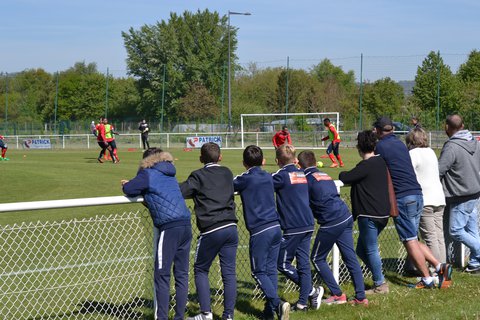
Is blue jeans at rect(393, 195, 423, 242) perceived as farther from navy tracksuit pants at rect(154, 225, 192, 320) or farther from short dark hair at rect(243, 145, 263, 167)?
navy tracksuit pants at rect(154, 225, 192, 320)

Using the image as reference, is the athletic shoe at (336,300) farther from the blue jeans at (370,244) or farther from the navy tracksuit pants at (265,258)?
the navy tracksuit pants at (265,258)

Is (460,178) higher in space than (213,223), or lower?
higher

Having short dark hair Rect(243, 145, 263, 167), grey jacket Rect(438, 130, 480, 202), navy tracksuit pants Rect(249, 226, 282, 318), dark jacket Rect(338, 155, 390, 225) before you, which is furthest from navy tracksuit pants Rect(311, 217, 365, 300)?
grey jacket Rect(438, 130, 480, 202)

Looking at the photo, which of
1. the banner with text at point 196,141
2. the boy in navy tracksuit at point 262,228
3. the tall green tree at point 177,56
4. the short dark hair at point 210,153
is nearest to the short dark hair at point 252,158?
the boy in navy tracksuit at point 262,228

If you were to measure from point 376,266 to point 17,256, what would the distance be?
4515 millimetres

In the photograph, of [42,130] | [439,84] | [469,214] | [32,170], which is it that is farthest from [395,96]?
[469,214]

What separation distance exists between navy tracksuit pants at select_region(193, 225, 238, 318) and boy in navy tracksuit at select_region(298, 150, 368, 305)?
1.02m

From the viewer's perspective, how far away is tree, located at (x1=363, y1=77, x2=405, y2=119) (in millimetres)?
64188

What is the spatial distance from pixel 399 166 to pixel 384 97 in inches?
2375

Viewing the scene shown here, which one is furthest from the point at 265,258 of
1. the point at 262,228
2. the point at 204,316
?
the point at 204,316

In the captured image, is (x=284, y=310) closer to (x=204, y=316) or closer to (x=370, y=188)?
(x=204, y=316)

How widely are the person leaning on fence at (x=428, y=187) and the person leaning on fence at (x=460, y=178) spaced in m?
0.30

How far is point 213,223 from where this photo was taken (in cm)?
578

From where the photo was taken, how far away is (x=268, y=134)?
43.5m
